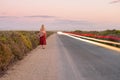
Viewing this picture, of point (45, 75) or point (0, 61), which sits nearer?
point (45, 75)

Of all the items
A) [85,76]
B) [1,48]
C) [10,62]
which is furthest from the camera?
[10,62]

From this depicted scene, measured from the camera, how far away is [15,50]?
743 inches

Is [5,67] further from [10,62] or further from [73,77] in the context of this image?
[73,77]

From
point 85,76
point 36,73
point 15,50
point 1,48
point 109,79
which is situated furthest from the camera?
point 15,50

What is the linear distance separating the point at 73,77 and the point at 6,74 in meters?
2.93

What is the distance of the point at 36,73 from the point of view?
12.9 meters

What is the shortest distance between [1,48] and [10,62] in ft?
4.83

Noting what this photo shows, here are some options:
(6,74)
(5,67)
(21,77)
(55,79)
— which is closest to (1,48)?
(5,67)

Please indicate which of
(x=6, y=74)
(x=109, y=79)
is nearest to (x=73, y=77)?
(x=109, y=79)

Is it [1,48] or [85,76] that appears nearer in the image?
[85,76]

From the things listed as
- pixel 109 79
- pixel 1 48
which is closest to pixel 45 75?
pixel 109 79

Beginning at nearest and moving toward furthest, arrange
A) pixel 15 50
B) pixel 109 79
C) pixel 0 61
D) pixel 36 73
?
pixel 109 79, pixel 36 73, pixel 0 61, pixel 15 50

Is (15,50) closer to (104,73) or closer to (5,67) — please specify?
(5,67)

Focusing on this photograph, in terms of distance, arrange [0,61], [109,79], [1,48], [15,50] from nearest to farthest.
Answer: [109,79]
[0,61]
[1,48]
[15,50]
